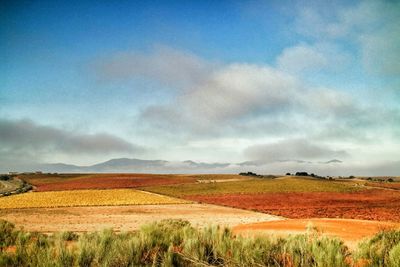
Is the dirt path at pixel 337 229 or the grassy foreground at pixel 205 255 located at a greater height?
the grassy foreground at pixel 205 255

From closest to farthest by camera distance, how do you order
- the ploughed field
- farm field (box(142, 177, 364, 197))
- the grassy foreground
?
the grassy foreground → the ploughed field → farm field (box(142, 177, 364, 197))

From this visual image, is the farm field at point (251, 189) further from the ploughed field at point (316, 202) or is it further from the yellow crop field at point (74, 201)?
the yellow crop field at point (74, 201)

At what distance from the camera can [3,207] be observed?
46.8 metres

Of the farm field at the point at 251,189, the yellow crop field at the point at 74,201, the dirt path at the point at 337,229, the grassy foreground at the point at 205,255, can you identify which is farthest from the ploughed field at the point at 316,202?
the grassy foreground at the point at 205,255

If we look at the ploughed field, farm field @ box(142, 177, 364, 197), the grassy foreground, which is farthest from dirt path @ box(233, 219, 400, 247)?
farm field @ box(142, 177, 364, 197)

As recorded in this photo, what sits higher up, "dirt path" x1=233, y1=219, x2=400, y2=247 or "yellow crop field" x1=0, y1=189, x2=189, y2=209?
"dirt path" x1=233, y1=219, x2=400, y2=247

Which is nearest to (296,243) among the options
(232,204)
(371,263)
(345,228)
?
(371,263)

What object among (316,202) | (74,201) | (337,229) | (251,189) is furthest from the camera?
(251,189)

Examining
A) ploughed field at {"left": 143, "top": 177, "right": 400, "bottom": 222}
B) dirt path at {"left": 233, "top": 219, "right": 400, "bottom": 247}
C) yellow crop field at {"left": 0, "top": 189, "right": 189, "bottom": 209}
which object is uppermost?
dirt path at {"left": 233, "top": 219, "right": 400, "bottom": 247}

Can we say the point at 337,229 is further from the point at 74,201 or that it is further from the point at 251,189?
the point at 251,189

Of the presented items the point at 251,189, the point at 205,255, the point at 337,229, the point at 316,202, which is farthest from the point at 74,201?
the point at 205,255

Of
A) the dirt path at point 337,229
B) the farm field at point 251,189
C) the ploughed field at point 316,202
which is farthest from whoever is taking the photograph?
the farm field at point 251,189

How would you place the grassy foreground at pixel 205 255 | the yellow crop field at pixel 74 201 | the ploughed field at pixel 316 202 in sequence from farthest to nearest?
the yellow crop field at pixel 74 201, the ploughed field at pixel 316 202, the grassy foreground at pixel 205 255

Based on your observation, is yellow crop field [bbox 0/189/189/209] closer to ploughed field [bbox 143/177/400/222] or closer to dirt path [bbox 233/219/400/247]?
ploughed field [bbox 143/177/400/222]
